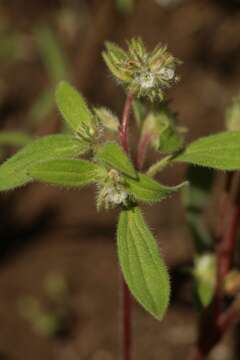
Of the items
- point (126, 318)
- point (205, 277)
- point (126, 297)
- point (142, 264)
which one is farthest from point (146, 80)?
point (205, 277)

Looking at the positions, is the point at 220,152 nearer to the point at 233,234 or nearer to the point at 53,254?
the point at 233,234

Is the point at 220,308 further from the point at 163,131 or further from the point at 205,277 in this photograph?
the point at 163,131

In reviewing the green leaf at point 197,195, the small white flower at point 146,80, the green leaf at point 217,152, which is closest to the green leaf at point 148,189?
the green leaf at point 217,152

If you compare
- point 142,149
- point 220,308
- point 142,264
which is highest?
point 142,149

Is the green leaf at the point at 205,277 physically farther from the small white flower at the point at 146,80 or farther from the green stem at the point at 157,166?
the small white flower at the point at 146,80

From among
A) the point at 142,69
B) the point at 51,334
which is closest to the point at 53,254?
the point at 51,334

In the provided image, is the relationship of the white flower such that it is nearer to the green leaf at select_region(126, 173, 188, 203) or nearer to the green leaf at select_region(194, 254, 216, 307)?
the green leaf at select_region(126, 173, 188, 203)
